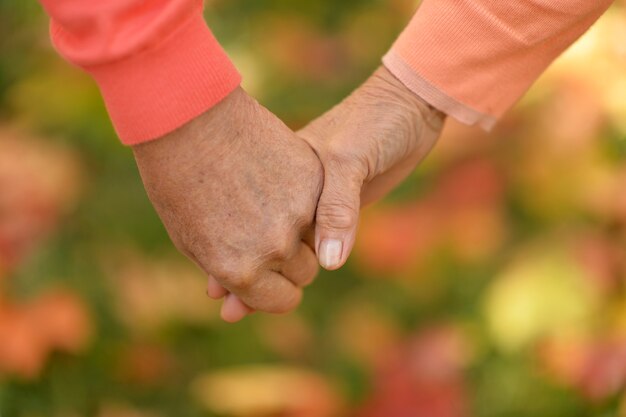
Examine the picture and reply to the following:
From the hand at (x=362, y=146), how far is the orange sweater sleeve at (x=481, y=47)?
0.09 feet

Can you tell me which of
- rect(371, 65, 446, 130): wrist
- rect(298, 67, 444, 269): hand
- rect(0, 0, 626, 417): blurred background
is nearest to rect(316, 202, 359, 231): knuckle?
rect(298, 67, 444, 269): hand

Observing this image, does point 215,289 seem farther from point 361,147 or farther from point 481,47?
point 481,47

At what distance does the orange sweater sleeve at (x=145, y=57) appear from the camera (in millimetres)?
1001

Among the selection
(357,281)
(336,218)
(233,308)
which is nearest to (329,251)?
(336,218)

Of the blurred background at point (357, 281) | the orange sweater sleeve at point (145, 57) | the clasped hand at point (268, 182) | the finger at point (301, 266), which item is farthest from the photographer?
the blurred background at point (357, 281)

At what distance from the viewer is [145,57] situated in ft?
3.38

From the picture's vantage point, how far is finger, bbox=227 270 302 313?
3.86ft

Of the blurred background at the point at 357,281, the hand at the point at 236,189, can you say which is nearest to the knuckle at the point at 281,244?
the hand at the point at 236,189

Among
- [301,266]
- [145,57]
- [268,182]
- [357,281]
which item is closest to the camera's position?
[145,57]

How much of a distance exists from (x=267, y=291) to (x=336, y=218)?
0.13m

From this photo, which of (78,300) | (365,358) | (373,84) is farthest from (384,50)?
(373,84)

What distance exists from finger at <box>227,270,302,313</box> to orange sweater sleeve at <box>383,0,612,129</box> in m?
0.28

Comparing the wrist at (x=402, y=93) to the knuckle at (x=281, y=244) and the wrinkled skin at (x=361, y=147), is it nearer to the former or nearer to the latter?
the wrinkled skin at (x=361, y=147)

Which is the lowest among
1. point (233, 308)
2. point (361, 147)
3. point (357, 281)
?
point (357, 281)
